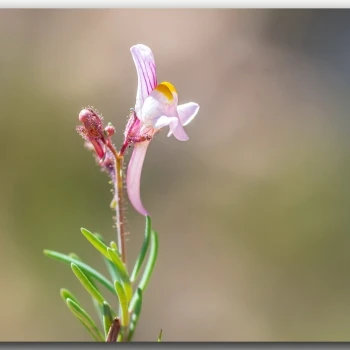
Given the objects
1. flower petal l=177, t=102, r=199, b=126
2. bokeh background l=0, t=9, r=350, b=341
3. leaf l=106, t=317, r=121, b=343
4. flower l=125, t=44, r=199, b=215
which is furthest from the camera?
bokeh background l=0, t=9, r=350, b=341

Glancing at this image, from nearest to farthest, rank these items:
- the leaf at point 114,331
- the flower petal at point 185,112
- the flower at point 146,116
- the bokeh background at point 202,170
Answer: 1. the leaf at point 114,331
2. the flower at point 146,116
3. the flower petal at point 185,112
4. the bokeh background at point 202,170

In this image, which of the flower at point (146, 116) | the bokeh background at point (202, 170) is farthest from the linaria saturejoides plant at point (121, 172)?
the bokeh background at point (202, 170)

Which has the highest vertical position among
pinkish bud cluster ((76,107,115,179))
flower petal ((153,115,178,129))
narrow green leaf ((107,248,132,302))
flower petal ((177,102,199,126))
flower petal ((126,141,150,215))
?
flower petal ((177,102,199,126))

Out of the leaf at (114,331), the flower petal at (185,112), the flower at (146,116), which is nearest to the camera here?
the leaf at (114,331)

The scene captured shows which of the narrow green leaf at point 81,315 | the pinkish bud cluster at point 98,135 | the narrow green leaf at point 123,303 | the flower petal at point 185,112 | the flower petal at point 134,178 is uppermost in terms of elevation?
the flower petal at point 185,112

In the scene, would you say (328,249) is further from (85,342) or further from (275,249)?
(85,342)

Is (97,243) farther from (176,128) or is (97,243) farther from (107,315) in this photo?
(176,128)

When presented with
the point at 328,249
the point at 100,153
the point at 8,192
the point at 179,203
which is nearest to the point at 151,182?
the point at 179,203

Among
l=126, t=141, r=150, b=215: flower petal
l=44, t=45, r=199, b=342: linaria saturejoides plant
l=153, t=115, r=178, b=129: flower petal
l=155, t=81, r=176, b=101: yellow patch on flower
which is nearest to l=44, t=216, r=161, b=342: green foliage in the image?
l=44, t=45, r=199, b=342: linaria saturejoides plant

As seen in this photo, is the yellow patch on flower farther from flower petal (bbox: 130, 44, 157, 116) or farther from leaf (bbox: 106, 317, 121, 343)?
leaf (bbox: 106, 317, 121, 343)

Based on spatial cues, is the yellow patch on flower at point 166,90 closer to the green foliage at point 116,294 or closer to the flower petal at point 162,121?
the flower petal at point 162,121
